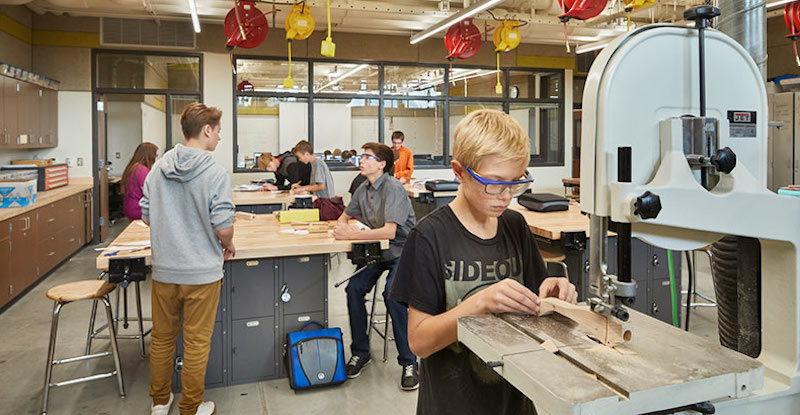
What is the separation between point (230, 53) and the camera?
8453mm

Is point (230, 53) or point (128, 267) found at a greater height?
point (230, 53)

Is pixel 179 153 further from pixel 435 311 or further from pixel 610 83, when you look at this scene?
pixel 610 83

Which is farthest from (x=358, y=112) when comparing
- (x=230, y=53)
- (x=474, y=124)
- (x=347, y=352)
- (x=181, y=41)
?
(x=474, y=124)

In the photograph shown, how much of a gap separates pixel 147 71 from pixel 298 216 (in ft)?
18.8

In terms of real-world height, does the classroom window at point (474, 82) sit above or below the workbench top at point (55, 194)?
above

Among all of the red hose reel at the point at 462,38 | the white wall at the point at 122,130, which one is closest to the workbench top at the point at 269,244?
the red hose reel at the point at 462,38

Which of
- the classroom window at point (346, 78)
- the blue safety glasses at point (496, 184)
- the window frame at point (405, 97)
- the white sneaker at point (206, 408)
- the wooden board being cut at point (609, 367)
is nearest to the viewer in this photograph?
the wooden board being cut at point (609, 367)

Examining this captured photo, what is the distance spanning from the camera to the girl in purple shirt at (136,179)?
5250mm

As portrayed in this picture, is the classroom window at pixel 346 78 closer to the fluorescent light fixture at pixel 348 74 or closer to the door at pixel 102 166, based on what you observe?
the fluorescent light fixture at pixel 348 74

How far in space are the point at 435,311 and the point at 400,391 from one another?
2135 mm

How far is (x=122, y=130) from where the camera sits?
36.9ft

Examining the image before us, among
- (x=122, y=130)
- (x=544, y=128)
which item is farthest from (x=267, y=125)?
(x=544, y=128)

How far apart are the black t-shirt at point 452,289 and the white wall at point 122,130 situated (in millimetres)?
11315

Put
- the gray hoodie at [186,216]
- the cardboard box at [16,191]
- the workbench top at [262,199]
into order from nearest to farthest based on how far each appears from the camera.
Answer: the gray hoodie at [186,216] < the cardboard box at [16,191] < the workbench top at [262,199]
